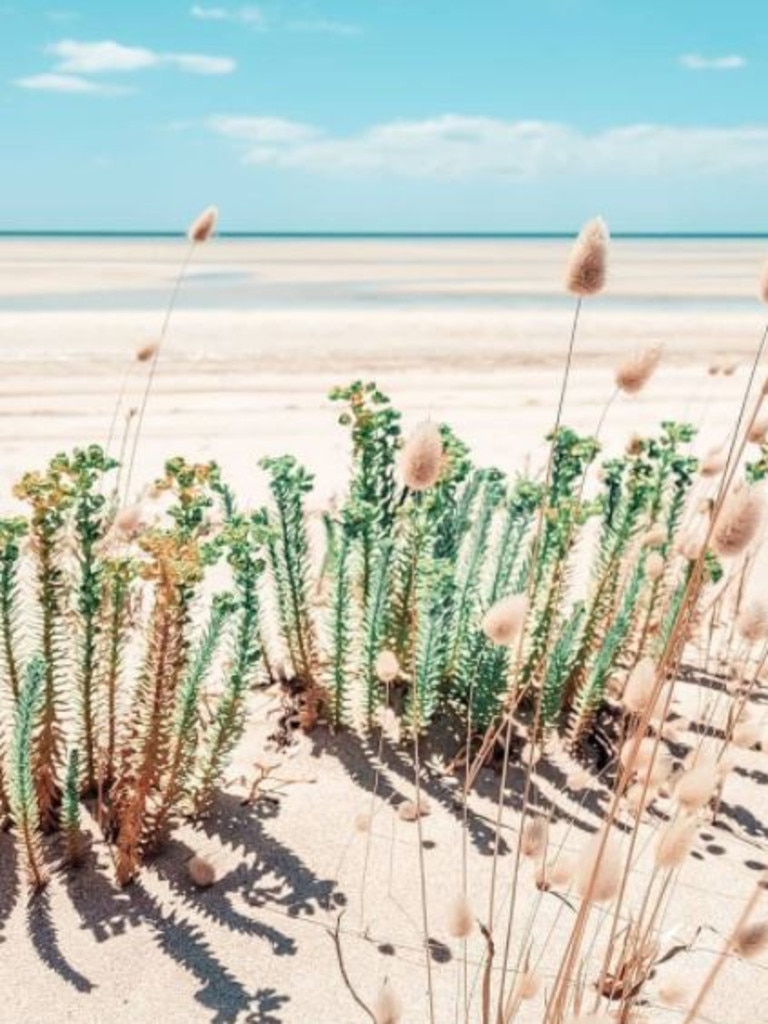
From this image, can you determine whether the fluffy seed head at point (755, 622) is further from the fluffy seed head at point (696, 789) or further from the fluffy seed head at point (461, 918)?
the fluffy seed head at point (461, 918)

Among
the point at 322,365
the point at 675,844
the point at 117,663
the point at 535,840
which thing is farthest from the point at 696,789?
the point at 322,365

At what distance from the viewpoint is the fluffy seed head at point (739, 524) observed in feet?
5.35

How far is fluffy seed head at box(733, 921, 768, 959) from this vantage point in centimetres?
139

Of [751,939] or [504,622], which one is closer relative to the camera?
[751,939]

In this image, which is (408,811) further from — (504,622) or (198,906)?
(504,622)

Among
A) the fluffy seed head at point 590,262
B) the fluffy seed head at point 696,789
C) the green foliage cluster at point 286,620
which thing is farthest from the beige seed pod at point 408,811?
the fluffy seed head at point 590,262

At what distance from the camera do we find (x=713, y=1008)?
2.27 m

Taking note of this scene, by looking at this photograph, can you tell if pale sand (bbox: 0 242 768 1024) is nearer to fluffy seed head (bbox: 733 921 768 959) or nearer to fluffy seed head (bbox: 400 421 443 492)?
fluffy seed head (bbox: 400 421 443 492)

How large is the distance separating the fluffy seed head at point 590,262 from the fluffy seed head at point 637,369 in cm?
19

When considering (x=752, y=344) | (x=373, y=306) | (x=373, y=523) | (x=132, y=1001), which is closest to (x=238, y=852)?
(x=132, y=1001)

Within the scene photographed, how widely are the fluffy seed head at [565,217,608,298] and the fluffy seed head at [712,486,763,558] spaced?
455mm

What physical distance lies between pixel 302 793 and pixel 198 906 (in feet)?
1.83

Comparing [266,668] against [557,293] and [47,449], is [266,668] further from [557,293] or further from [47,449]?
[557,293]

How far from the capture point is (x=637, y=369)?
6.18 feet
